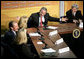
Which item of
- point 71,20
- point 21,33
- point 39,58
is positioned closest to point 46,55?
point 39,58

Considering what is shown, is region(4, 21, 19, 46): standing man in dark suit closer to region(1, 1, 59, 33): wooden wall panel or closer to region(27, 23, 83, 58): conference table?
region(27, 23, 83, 58): conference table

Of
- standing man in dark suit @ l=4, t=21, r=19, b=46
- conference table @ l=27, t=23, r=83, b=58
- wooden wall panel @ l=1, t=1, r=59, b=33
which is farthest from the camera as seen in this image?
wooden wall panel @ l=1, t=1, r=59, b=33

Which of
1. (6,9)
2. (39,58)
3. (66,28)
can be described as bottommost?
(39,58)

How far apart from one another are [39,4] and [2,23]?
1.75 meters

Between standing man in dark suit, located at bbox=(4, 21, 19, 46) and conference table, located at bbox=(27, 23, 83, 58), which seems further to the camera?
standing man in dark suit, located at bbox=(4, 21, 19, 46)

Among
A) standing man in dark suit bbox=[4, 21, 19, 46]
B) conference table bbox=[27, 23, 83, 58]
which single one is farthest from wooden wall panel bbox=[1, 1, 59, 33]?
standing man in dark suit bbox=[4, 21, 19, 46]

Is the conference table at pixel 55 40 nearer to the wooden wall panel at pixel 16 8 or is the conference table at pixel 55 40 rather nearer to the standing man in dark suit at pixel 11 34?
the standing man in dark suit at pixel 11 34

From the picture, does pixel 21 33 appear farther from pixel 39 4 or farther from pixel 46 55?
→ pixel 39 4

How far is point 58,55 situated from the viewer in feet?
13.1

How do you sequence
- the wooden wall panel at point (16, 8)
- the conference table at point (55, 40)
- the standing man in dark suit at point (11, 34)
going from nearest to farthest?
the conference table at point (55, 40)
the standing man in dark suit at point (11, 34)
the wooden wall panel at point (16, 8)

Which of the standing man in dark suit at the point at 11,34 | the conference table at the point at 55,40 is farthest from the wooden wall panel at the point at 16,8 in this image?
the standing man in dark suit at the point at 11,34

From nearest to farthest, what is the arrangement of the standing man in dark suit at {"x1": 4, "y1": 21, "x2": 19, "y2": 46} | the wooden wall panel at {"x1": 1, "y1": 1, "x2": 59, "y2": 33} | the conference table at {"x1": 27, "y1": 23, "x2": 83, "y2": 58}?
1. the conference table at {"x1": 27, "y1": 23, "x2": 83, "y2": 58}
2. the standing man in dark suit at {"x1": 4, "y1": 21, "x2": 19, "y2": 46}
3. the wooden wall panel at {"x1": 1, "y1": 1, "x2": 59, "y2": 33}

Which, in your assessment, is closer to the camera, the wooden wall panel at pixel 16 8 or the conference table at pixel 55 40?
the conference table at pixel 55 40

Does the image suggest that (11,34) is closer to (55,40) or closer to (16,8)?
(55,40)
